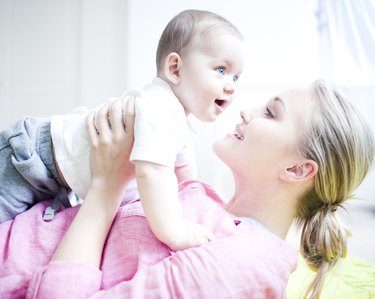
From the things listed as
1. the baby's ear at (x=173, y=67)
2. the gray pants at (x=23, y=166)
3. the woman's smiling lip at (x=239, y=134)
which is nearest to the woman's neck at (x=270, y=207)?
the woman's smiling lip at (x=239, y=134)

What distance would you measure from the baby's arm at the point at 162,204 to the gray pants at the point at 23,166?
1.01 ft

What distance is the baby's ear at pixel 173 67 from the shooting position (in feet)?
3.30

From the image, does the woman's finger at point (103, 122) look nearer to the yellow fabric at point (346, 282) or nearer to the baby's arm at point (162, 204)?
the baby's arm at point (162, 204)

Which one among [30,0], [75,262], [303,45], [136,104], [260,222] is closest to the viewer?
[75,262]

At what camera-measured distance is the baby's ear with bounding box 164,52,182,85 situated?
1.01 m

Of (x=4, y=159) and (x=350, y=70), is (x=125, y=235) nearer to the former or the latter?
(x=4, y=159)

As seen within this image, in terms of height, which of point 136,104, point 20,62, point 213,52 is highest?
point 213,52

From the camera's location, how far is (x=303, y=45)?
7.80ft

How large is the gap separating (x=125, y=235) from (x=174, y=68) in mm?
437

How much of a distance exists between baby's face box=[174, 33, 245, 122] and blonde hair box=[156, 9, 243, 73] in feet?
0.06

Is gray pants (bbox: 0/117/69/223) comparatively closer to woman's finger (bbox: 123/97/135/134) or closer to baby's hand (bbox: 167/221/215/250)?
woman's finger (bbox: 123/97/135/134)

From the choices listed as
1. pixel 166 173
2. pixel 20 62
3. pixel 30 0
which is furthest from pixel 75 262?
pixel 30 0

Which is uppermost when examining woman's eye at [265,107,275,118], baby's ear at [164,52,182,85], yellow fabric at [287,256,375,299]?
baby's ear at [164,52,182,85]

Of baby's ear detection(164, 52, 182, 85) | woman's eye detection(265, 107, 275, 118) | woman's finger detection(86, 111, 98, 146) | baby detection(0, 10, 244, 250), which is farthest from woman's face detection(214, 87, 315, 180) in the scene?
woman's finger detection(86, 111, 98, 146)
